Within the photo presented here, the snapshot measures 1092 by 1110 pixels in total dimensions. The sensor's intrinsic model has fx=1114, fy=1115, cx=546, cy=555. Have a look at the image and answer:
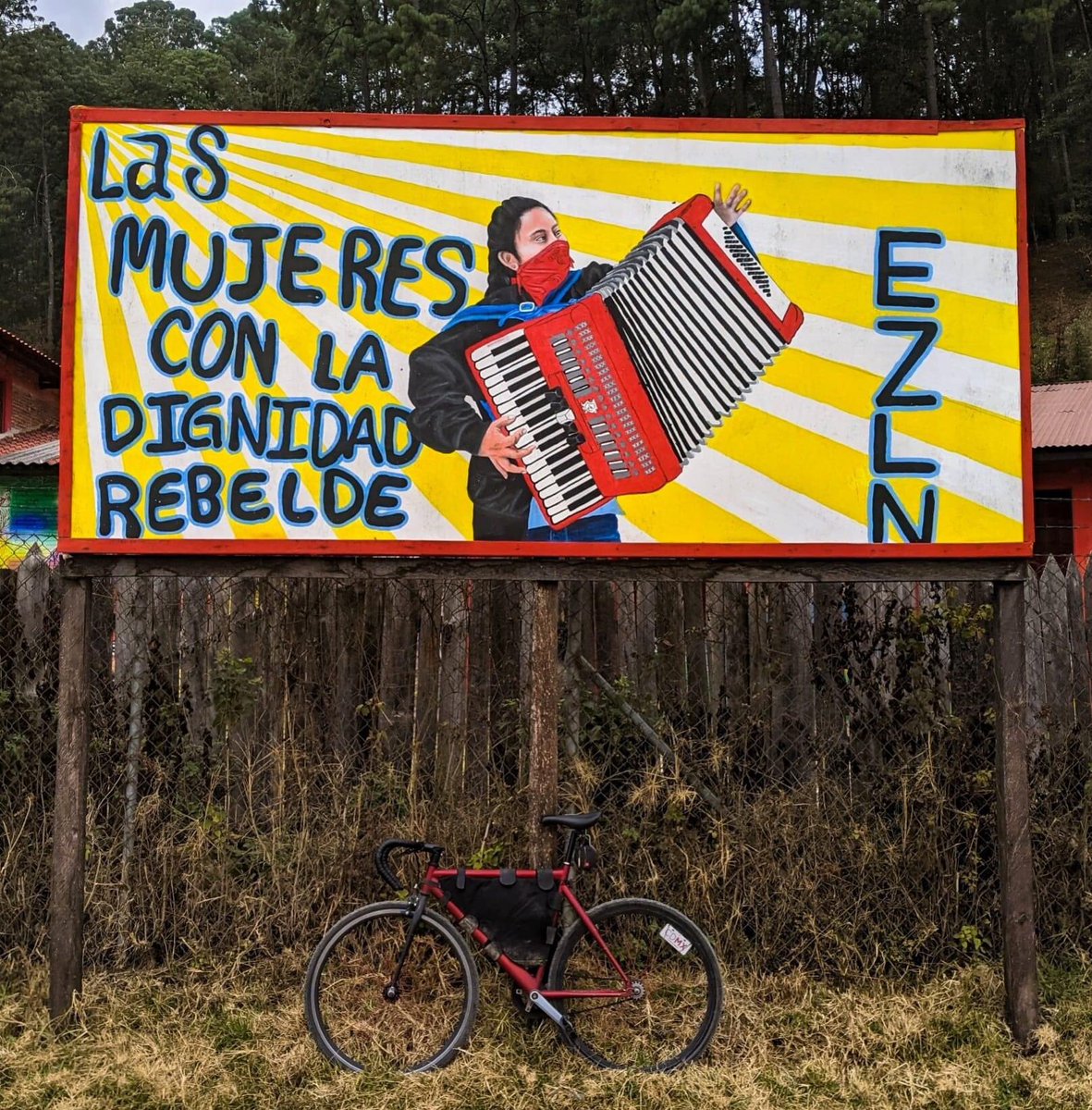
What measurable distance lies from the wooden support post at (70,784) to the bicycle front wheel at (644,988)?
1.98m

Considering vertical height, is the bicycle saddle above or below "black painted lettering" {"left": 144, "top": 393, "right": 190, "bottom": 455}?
below

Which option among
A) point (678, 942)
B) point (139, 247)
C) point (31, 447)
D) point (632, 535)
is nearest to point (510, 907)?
point (678, 942)

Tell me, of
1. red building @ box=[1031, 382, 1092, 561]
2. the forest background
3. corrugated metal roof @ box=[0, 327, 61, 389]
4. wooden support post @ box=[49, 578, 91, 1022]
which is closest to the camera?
wooden support post @ box=[49, 578, 91, 1022]

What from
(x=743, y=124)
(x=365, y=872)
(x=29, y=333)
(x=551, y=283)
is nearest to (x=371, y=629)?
(x=365, y=872)

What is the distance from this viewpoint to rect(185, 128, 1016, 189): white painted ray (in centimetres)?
453

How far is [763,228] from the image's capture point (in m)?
4.54

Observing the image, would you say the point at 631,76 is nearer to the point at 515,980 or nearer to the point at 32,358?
the point at 32,358

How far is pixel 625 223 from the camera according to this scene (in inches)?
178

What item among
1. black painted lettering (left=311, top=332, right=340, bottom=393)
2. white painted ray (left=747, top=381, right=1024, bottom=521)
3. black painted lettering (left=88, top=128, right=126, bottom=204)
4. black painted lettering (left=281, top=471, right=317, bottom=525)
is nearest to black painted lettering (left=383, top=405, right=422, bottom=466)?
black painted lettering (left=311, top=332, right=340, bottom=393)

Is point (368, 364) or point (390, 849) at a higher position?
point (368, 364)

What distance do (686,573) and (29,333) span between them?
49.1 m

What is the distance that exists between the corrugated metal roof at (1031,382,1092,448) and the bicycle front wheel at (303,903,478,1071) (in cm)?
1273

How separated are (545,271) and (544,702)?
5.78 feet

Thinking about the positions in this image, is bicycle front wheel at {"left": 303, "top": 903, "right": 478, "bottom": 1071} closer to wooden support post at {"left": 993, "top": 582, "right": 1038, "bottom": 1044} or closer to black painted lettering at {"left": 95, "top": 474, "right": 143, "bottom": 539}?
black painted lettering at {"left": 95, "top": 474, "right": 143, "bottom": 539}
